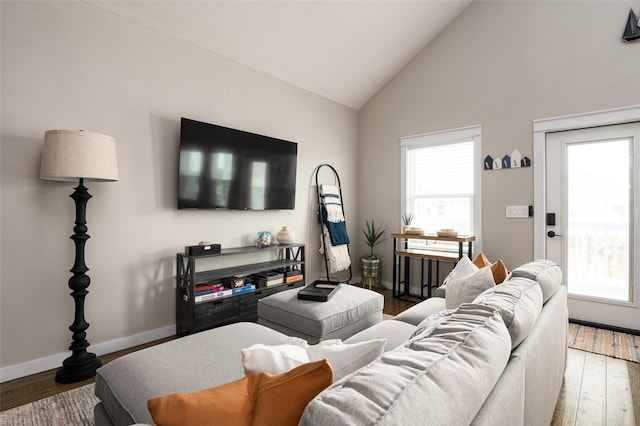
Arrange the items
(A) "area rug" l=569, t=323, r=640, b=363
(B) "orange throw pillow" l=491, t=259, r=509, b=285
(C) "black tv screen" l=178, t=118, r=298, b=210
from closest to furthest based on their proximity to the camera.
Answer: (B) "orange throw pillow" l=491, t=259, r=509, b=285, (A) "area rug" l=569, t=323, r=640, b=363, (C) "black tv screen" l=178, t=118, r=298, b=210

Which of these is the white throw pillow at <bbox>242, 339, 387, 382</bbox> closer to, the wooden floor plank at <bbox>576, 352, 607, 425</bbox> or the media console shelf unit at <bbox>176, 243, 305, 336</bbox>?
the wooden floor plank at <bbox>576, 352, 607, 425</bbox>

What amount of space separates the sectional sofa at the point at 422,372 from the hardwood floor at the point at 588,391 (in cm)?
54

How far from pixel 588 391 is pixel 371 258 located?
2718 millimetres

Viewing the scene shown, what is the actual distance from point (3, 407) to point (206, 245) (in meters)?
1.59

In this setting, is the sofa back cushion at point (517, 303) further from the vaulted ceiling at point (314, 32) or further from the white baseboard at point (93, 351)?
the vaulted ceiling at point (314, 32)

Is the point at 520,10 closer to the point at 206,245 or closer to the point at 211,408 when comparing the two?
the point at 206,245

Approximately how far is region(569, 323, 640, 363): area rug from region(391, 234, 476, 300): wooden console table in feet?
4.00

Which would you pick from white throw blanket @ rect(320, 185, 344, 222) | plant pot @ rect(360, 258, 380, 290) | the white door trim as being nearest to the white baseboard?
white throw blanket @ rect(320, 185, 344, 222)

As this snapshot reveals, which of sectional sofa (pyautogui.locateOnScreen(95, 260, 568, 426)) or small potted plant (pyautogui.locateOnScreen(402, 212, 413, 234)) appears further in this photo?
small potted plant (pyautogui.locateOnScreen(402, 212, 413, 234))

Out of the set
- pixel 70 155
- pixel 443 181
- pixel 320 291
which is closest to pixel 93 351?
pixel 70 155

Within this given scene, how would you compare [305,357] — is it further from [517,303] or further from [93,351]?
[93,351]

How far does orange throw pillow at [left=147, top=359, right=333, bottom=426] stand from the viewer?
24.7 inches

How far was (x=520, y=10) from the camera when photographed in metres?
3.67

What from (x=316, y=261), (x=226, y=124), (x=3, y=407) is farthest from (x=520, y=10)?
(x=3, y=407)
